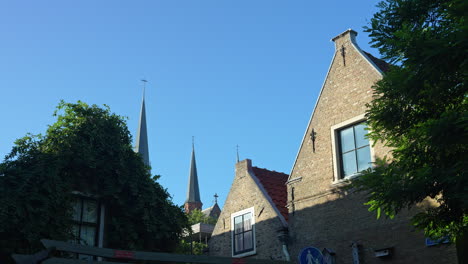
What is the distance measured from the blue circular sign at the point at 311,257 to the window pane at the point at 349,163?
407cm

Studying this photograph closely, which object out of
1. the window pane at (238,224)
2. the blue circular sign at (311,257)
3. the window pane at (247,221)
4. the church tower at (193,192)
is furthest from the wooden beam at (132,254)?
the church tower at (193,192)

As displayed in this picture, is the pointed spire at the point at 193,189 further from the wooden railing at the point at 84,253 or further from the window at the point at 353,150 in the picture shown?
the wooden railing at the point at 84,253

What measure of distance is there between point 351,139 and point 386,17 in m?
5.62

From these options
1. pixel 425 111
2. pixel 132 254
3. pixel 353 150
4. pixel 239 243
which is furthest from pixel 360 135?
pixel 132 254

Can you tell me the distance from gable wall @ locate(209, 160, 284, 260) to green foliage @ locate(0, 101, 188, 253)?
4.92 m

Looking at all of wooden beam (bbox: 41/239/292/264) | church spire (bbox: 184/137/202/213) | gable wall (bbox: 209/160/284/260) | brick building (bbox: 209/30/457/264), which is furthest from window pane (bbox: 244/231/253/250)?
church spire (bbox: 184/137/202/213)

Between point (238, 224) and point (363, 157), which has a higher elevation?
point (363, 157)

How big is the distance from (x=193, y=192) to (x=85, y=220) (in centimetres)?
7518

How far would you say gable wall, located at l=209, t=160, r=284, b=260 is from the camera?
1753 cm

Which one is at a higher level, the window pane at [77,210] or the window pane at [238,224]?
the window pane at [238,224]

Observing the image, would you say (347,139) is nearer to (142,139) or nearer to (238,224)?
(238,224)

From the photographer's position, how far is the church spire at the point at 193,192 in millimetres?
84062

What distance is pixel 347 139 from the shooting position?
622 inches

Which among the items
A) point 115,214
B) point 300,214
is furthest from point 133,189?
point 300,214
